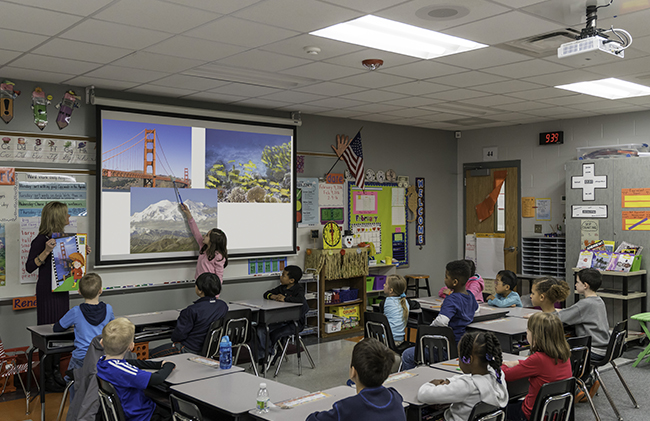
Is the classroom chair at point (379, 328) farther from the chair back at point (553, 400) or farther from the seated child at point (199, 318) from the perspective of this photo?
the chair back at point (553, 400)

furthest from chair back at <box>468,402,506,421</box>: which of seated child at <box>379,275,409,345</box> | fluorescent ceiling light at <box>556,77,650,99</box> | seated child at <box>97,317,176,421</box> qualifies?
fluorescent ceiling light at <box>556,77,650,99</box>

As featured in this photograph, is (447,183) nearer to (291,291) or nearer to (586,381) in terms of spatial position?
(291,291)

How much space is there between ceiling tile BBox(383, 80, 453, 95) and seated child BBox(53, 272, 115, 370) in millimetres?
3339

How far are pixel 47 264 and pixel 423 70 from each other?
3.69 meters

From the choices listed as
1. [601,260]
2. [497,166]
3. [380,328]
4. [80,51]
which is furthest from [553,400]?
[497,166]

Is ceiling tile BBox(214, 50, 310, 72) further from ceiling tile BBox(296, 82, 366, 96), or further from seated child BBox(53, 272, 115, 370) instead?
seated child BBox(53, 272, 115, 370)

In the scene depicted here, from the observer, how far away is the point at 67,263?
501cm

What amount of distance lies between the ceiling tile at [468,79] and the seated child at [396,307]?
6.28ft

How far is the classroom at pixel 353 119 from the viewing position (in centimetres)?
369

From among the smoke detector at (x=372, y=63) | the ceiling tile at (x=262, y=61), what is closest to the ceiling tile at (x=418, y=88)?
the smoke detector at (x=372, y=63)

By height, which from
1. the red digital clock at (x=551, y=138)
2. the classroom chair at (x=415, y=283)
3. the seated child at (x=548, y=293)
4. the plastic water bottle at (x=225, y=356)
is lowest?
the classroom chair at (x=415, y=283)

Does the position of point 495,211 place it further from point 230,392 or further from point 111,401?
point 111,401

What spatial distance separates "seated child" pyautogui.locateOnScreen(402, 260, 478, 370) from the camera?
4.43m

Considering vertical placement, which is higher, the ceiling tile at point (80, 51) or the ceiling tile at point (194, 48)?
the ceiling tile at point (194, 48)
